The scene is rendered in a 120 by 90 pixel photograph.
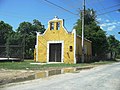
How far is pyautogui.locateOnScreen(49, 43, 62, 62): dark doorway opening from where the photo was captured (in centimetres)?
4459

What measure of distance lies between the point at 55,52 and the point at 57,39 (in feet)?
7.58

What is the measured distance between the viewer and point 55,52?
4481cm

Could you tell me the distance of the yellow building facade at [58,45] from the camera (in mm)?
42250

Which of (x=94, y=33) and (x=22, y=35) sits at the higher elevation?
(x=22, y=35)

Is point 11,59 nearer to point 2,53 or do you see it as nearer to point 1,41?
point 2,53

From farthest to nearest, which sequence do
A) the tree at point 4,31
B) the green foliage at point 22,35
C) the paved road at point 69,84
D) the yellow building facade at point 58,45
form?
the tree at point 4,31
the green foliage at point 22,35
the yellow building facade at point 58,45
the paved road at point 69,84

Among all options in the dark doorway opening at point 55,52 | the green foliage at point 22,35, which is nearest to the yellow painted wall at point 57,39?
the dark doorway opening at point 55,52

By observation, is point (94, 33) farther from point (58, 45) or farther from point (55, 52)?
point (55, 52)

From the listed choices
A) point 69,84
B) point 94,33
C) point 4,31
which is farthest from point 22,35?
point 69,84

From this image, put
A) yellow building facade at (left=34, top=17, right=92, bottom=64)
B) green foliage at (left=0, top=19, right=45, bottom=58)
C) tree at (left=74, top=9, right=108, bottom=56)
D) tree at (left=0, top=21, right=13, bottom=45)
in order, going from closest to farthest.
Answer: yellow building facade at (left=34, top=17, right=92, bottom=64)
tree at (left=74, top=9, right=108, bottom=56)
green foliage at (left=0, top=19, right=45, bottom=58)
tree at (left=0, top=21, right=13, bottom=45)

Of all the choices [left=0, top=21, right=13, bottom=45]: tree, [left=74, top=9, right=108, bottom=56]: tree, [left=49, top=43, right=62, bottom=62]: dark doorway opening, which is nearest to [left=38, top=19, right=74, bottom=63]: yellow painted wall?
[left=49, top=43, right=62, bottom=62]: dark doorway opening

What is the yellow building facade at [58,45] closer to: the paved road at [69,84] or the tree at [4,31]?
the paved road at [69,84]

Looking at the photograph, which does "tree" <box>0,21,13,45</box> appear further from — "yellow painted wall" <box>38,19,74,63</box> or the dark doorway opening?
the dark doorway opening

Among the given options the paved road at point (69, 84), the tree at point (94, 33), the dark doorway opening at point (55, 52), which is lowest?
the paved road at point (69, 84)
